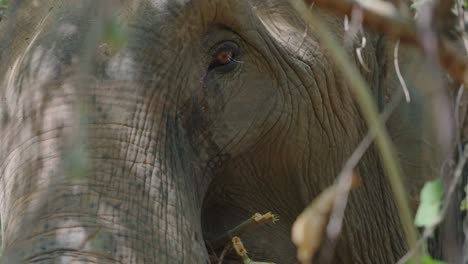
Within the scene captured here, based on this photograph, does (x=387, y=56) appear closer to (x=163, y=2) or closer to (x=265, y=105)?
(x=265, y=105)

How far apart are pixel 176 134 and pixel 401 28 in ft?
5.00

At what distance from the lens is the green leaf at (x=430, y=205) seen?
1.70m

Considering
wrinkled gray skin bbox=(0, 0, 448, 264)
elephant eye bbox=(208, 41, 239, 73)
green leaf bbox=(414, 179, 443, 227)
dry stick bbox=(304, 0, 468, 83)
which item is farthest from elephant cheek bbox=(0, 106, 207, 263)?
dry stick bbox=(304, 0, 468, 83)

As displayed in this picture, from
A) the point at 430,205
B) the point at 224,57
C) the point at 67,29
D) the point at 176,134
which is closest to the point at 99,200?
the point at 176,134

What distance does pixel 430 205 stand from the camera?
1744mm

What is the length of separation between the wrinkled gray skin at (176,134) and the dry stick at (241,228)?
9 centimetres

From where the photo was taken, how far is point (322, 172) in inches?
140

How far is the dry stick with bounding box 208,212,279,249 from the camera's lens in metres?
3.13

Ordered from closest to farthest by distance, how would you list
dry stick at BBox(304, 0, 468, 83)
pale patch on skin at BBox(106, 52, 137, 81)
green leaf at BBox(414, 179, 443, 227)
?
dry stick at BBox(304, 0, 468, 83) < green leaf at BBox(414, 179, 443, 227) < pale patch on skin at BBox(106, 52, 137, 81)

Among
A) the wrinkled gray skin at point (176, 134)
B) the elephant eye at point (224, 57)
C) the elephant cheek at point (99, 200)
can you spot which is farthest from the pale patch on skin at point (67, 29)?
the elephant eye at point (224, 57)

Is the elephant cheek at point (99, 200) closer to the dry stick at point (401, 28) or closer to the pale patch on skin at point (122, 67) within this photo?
the pale patch on skin at point (122, 67)

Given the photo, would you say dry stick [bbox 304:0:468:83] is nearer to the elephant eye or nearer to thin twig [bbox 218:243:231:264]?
thin twig [bbox 218:243:231:264]

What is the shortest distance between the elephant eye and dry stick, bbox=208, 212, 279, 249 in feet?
1.38

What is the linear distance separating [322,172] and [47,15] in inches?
39.0
